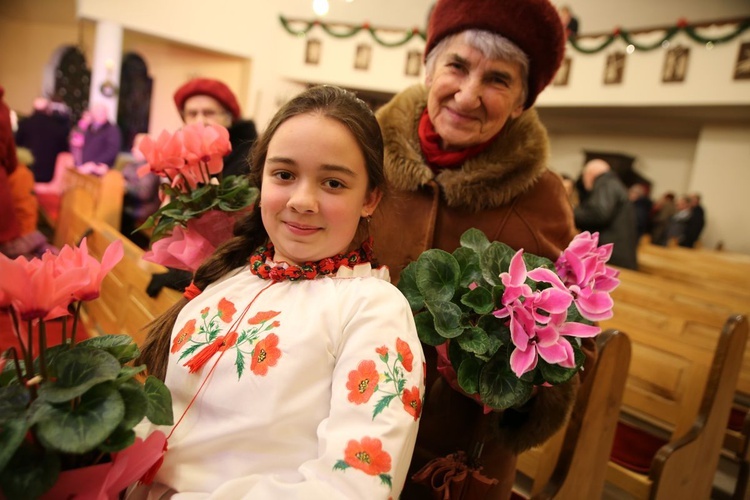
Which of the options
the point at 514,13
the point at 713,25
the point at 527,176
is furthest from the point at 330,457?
the point at 713,25

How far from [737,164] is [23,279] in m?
11.6

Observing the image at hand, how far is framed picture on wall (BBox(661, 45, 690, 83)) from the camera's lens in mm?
8266

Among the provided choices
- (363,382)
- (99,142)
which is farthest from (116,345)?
(99,142)

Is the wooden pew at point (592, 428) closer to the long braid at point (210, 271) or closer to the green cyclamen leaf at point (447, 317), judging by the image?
the green cyclamen leaf at point (447, 317)

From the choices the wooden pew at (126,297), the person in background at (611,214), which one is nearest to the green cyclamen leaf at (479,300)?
the wooden pew at (126,297)

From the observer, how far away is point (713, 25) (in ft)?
26.3

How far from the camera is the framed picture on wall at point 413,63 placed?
425 inches

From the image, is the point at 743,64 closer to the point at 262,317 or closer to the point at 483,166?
the point at 483,166

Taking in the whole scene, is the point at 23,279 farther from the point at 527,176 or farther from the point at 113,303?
the point at 113,303

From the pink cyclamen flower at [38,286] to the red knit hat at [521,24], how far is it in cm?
115

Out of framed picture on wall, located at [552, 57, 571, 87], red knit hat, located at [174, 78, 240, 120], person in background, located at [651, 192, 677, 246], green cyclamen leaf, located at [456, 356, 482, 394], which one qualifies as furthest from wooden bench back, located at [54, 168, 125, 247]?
person in background, located at [651, 192, 677, 246]

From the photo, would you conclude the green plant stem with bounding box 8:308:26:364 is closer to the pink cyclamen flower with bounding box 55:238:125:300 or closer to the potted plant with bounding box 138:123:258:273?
the pink cyclamen flower with bounding box 55:238:125:300

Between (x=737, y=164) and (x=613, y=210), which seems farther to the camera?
(x=737, y=164)

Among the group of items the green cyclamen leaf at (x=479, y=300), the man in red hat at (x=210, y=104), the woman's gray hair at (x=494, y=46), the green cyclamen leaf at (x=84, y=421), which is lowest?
the green cyclamen leaf at (x=84, y=421)
